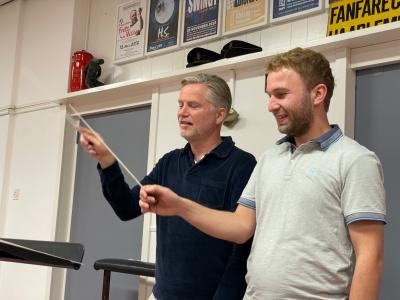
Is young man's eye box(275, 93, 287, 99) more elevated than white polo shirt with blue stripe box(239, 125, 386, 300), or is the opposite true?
young man's eye box(275, 93, 287, 99)

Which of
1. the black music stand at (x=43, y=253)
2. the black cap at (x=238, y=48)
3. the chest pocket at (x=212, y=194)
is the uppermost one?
the black cap at (x=238, y=48)

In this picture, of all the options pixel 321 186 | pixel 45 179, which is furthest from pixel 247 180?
pixel 45 179

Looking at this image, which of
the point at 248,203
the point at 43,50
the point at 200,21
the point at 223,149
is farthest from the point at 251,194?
the point at 43,50

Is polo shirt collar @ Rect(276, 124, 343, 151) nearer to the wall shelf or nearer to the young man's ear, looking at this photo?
the young man's ear

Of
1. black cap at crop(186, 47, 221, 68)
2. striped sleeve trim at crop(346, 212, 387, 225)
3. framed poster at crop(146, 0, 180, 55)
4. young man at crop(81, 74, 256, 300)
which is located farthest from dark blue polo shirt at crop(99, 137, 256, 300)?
framed poster at crop(146, 0, 180, 55)

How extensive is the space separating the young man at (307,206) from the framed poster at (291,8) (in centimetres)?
168

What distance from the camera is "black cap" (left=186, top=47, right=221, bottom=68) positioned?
356 cm

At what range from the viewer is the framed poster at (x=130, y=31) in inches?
170

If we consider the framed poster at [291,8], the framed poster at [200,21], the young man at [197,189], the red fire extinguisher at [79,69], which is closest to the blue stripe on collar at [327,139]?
the young man at [197,189]

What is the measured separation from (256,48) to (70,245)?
6.99 feet

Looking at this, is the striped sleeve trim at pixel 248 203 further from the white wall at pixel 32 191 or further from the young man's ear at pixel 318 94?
the white wall at pixel 32 191

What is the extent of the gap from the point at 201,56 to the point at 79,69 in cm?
146

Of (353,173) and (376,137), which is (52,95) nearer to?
(376,137)

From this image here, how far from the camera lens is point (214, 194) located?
6.20ft
